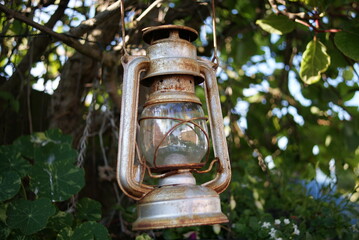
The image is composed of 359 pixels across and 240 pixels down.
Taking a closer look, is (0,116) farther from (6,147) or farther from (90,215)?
(90,215)

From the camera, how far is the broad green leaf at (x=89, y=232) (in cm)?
151

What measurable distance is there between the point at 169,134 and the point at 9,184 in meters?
0.74

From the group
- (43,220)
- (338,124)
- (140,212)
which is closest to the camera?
(140,212)

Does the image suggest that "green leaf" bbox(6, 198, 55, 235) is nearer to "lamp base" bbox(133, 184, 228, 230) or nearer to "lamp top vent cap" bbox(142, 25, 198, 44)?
"lamp base" bbox(133, 184, 228, 230)

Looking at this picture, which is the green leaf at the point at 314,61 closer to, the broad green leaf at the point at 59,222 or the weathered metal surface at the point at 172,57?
the weathered metal surface at the point at 172,57

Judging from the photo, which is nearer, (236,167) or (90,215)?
(90,215)

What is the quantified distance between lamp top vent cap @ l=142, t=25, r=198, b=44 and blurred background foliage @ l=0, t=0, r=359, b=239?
505 millimetres

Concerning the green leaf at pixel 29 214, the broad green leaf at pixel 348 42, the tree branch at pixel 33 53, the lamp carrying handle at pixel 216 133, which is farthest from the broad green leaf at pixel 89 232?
the broad green leaf at pixel 348 42

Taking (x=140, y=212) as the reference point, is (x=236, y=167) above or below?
above

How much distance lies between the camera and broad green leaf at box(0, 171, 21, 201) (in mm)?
1572

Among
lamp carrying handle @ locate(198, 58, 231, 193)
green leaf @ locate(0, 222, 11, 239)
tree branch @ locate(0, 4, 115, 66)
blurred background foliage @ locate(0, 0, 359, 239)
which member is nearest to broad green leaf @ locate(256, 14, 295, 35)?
blurred background foliage @ locate(0, 0, 359, 239)

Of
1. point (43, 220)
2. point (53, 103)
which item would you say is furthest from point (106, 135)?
point (43, 220)

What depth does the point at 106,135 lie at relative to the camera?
2633mm

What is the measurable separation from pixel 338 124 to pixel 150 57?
7.23 feet
